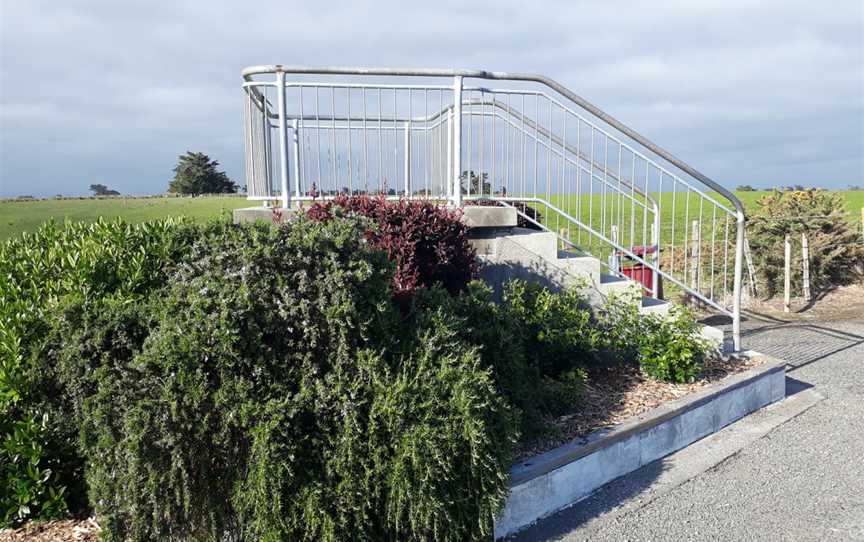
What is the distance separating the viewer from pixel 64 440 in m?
3.15

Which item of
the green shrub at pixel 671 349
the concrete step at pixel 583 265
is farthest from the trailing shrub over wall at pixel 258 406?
the concrete step at pixel 583 265

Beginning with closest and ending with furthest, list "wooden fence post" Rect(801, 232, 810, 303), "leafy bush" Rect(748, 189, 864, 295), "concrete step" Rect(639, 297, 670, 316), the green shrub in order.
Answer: the green shrub → "concrete step" Rect(639, 297, 670, 316) → "wooden fence post" Rect(801, 232, 810, 303) → "leafy bush" Rect(748, 189, 864, 295)

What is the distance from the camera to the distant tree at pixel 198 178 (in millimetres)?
29237

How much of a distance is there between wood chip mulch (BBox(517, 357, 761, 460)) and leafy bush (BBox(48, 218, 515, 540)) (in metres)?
0.80

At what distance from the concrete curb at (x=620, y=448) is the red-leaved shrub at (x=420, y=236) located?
1653 millimetres

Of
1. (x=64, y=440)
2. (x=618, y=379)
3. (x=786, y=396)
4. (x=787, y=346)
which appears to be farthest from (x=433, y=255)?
(x=787, y=346)

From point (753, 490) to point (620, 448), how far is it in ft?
2.69

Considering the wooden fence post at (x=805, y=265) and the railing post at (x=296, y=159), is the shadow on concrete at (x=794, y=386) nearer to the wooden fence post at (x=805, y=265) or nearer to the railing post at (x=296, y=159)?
the railing post at (x=296, y=159)

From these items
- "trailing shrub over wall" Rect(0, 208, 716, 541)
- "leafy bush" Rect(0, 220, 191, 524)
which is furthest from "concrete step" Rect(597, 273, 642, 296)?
"leafy bush" Rect(0, 220, 191, 524)

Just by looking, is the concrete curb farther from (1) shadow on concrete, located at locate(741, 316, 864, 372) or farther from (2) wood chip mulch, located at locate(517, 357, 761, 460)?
(1) shadow on concrete, located at locate(741, 316, 864, 372)

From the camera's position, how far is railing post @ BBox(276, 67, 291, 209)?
5.33m

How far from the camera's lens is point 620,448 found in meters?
3.87

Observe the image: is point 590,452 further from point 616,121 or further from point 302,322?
point 616,121

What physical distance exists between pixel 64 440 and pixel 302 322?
139cm
